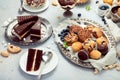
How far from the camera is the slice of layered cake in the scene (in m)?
1.23

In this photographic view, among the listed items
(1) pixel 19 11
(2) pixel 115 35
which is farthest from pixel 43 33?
(2) pixel 115 35

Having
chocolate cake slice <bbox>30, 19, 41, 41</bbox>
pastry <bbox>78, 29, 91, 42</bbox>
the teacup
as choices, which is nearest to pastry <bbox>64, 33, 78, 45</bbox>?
pastry <bbox>78, 29, 91, 42</bbox>

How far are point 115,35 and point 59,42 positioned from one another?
0.83ft

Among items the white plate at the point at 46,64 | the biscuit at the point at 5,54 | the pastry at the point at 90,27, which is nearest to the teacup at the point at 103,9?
the pastry at the point at 90,27

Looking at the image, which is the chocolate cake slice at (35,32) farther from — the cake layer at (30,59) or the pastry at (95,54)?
the pastry at (95,54)

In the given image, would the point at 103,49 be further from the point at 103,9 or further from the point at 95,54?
the point at 103,9

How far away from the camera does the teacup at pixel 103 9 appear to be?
1483 mm

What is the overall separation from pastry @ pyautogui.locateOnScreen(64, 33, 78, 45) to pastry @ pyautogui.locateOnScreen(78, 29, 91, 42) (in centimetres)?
2

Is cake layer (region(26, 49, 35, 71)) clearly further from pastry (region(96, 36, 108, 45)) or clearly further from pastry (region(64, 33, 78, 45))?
pastry (region(96, 36, 108, 45))

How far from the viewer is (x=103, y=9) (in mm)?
1490

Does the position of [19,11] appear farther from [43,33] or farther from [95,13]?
[95,13]

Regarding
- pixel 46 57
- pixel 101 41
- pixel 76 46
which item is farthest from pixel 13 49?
pixel 101 41

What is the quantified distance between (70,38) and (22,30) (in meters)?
0.22

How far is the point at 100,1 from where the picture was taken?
5.16 feet
